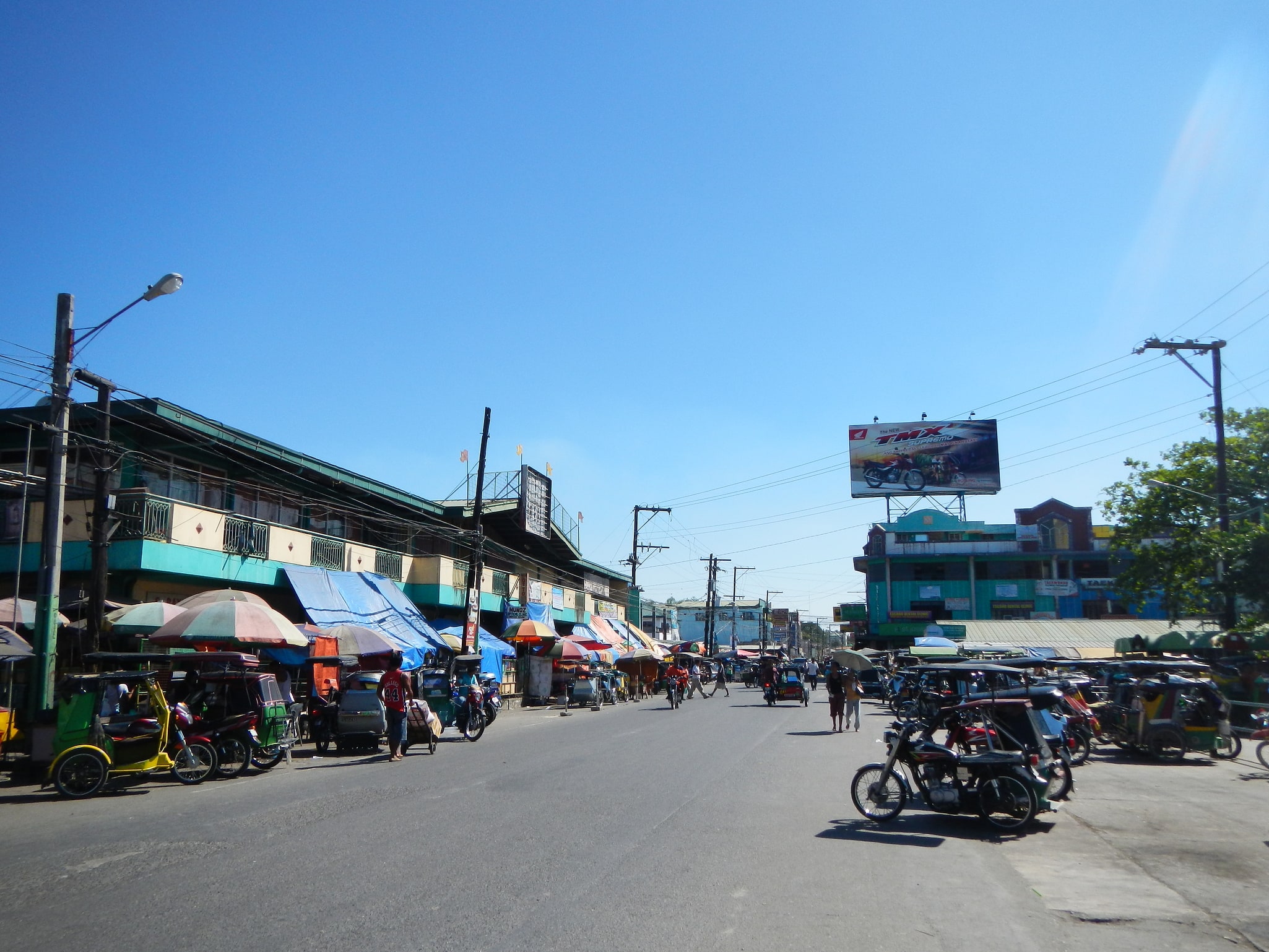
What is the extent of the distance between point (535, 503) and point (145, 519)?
25703 mm

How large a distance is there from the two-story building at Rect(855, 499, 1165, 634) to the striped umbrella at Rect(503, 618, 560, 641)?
40.3 meters

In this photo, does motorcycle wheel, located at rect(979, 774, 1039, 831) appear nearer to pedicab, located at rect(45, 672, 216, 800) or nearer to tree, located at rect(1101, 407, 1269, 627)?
pedicab, located at rect(45, 672, 216, 800)

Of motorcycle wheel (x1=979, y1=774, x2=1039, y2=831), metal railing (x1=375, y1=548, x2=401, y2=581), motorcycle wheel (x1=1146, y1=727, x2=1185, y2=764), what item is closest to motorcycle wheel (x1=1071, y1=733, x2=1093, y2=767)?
motorcycle wheel (x1=1146, y1=727, x2=1185, y2=764)

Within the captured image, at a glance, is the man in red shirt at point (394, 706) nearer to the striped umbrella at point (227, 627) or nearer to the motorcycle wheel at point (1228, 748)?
the striped umbrella at point (227, 627)

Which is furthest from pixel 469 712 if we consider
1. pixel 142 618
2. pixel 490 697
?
pixel 142 618

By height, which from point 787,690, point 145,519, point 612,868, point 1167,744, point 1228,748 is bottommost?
point 787,690

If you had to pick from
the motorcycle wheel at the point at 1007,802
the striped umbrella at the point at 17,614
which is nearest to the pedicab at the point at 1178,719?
the motorcycle wheel at the point at 1007,802

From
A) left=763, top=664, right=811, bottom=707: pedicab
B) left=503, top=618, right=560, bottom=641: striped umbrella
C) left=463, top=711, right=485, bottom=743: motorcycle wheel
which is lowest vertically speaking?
left=763, top=664, right=811, bottom=707: pedicab

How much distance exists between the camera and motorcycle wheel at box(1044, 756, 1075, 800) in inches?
486

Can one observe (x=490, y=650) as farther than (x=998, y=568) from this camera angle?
No

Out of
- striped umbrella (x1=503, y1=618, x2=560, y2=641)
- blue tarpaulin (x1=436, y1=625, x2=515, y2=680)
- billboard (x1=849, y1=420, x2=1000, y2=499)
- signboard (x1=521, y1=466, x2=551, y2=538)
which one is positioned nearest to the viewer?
blue tarpaulin (x1=436, y1=625, x2=515, y2=680)

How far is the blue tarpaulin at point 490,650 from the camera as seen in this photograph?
33031mm

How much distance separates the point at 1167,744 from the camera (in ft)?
58.9

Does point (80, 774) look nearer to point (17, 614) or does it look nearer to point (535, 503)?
point (17, 614)
